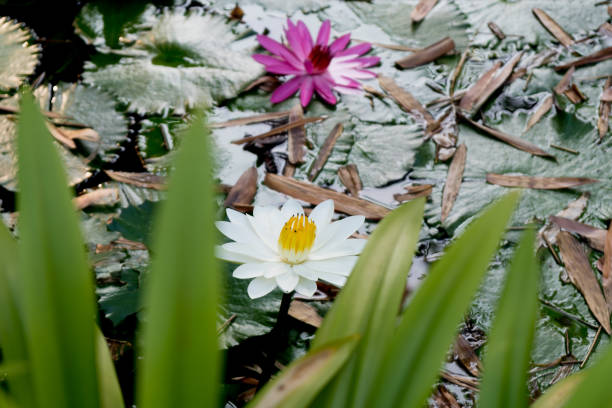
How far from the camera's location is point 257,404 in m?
0.39

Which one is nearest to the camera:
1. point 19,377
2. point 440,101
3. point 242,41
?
point 19,377

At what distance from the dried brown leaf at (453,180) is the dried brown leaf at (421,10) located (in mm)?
435

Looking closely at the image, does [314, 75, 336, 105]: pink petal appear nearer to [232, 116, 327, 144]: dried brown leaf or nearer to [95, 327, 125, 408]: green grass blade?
[232, 116, 327, 144]: dried brown leaf

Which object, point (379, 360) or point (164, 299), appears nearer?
point (164, 299)

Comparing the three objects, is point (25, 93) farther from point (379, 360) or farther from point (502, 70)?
point (502, 70)

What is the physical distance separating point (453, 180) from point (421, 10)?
0.56 m

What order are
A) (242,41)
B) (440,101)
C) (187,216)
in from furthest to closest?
(242,41) < (440,101) < (187,216)

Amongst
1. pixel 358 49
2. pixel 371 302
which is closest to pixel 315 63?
pixel 358 49

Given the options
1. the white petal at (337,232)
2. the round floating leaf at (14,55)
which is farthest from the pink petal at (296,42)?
the white petal at (337,232)

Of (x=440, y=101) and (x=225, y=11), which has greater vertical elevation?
(x=225, y=11)

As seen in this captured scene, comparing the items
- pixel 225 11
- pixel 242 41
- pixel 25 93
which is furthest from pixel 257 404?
pixel 225 11

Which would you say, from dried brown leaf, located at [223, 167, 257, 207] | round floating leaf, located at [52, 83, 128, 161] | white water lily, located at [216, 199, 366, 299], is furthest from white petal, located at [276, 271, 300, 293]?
round floating leaf, located at [52, 83, 128, 161]

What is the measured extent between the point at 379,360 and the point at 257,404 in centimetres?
10

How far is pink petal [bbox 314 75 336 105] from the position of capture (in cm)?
117
